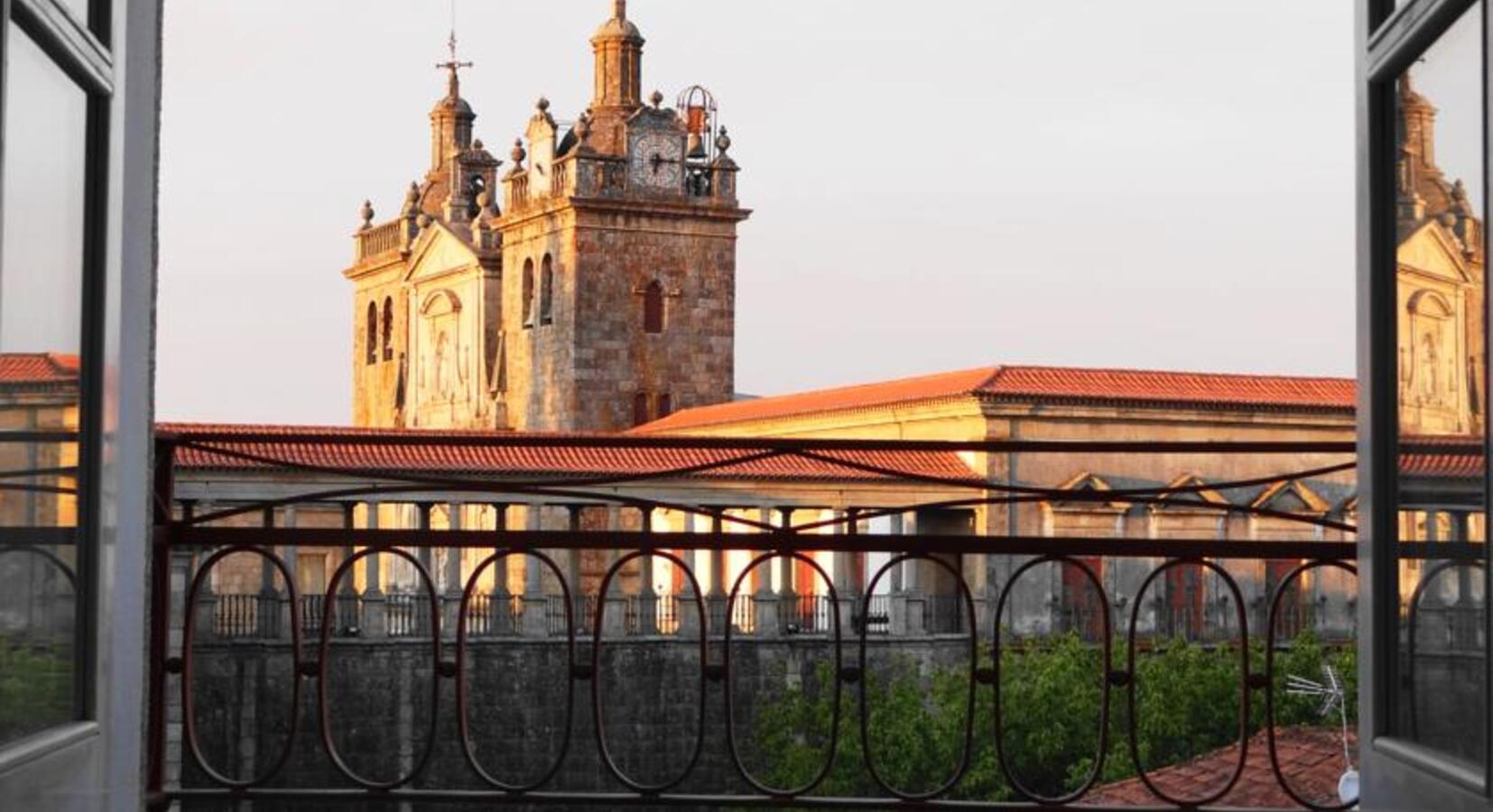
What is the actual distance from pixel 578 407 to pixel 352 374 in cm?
1372

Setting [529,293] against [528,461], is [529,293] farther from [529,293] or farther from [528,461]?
[528,461]

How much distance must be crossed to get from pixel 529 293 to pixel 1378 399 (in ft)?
148

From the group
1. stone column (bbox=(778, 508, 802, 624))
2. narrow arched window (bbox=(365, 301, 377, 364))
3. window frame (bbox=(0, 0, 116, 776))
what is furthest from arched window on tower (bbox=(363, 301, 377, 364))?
window frame (bbox=(0, 0, 116, 776))

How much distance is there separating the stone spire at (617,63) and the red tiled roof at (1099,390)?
37.4 feet

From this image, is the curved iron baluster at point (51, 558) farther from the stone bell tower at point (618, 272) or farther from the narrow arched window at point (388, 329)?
the narrow arched window at point (388, 329)

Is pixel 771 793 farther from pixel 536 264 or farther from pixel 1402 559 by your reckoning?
Answer: pixel 536 264

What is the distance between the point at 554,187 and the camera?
46.1 meters

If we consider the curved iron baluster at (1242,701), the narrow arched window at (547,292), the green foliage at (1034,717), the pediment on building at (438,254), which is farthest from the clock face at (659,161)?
the curved iron baluster at (1242,701)

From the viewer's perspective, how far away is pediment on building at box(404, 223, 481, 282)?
5034 centimetres

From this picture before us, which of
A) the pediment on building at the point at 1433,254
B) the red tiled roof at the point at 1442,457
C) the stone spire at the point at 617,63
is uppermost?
the stone spire at the point at 617,63

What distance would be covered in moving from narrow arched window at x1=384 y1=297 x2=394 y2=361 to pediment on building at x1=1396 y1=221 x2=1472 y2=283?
53.1 metres

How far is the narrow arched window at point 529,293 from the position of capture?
4700cm

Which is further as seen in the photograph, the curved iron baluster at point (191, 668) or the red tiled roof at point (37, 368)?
the curved iron baluster at point (191, 668)

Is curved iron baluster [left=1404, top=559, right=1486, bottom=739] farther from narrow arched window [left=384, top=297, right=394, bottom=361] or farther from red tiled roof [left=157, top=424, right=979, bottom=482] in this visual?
narrow arched window [left=384, top=297, right=394, bottom=361]
